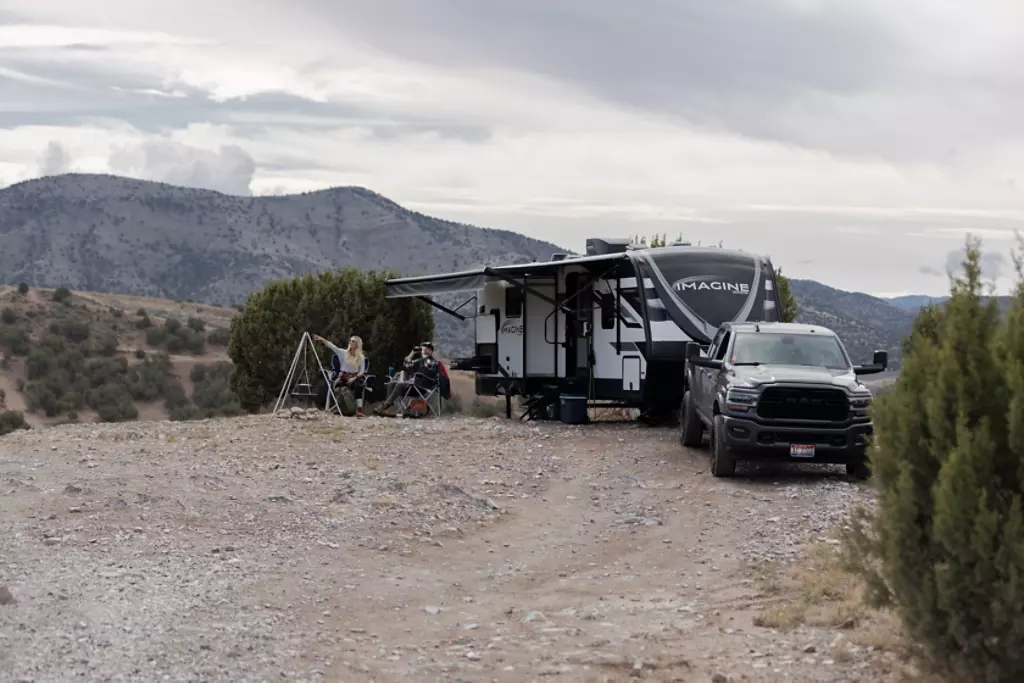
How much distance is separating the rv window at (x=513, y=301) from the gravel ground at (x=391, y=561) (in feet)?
21.6

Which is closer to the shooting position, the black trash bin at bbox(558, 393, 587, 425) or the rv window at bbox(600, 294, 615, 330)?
the rv window at bbox(600, 294, 615, 330)

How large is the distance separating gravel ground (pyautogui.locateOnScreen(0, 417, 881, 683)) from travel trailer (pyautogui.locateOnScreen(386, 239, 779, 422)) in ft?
9.46

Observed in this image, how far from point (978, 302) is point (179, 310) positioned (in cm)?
6161

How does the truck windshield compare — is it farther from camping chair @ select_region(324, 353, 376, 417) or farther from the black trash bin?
camping chair @ select_region(324, 353, 376, 417)

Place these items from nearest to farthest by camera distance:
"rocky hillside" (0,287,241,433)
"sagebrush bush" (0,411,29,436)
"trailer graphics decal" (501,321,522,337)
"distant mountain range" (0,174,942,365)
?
1. "trailer graphics decal" (501,321,522,337)
2. "sagebrush bush" (0,411,29,436)
3. "rocky hillside" (0,287,241,433)
4. "distant mountain range" (0,174,942,365)

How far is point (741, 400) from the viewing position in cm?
1331

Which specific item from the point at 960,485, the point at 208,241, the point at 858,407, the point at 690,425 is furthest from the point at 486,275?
the point at 208,241

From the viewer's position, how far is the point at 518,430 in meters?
18.2

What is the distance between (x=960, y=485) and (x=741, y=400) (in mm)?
8154

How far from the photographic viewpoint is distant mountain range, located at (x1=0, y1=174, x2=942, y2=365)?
94375 millimetres

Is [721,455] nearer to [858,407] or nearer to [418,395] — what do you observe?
[858,407]

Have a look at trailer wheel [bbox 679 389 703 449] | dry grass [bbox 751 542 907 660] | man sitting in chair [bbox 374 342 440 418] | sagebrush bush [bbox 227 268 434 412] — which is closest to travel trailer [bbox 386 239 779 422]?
man sitting in chair [bbox 374 342 440 418]

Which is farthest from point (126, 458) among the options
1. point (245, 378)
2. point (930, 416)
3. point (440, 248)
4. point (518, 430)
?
point (440, 248)

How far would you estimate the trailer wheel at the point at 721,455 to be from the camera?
1346cm
